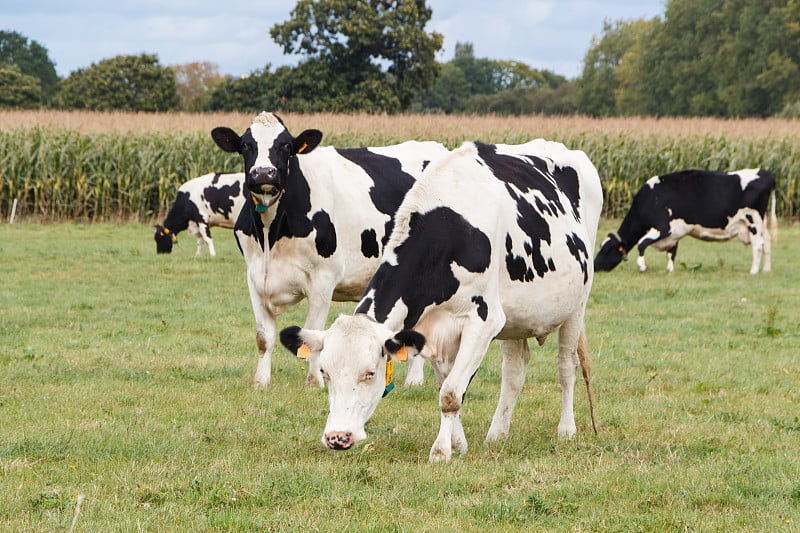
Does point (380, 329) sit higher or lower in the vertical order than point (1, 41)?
lower

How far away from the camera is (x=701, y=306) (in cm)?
1412

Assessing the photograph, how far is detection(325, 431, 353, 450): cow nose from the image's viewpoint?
17.7 ft

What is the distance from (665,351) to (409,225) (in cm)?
545

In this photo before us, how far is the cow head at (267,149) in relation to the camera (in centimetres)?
823

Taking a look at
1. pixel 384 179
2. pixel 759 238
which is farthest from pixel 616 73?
pixel 384 179

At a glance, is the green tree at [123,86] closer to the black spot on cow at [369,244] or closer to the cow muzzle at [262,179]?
the black spot on cow at [369,244]

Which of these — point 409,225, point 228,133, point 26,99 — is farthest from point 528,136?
point 26,99

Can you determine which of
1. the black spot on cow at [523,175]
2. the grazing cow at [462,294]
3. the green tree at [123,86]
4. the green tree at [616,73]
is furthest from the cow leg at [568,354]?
the green tree at [616,73]

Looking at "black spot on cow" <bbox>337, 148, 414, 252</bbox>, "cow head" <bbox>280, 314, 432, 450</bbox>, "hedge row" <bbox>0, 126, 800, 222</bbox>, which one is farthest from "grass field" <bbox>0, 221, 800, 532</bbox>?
"hedge row" <bbox>0, 126, 800, 222</bbox>

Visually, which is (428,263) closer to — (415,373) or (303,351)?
(303,351)

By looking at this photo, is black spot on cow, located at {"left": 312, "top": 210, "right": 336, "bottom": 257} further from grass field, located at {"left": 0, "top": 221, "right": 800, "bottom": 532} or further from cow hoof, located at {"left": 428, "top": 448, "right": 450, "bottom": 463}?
cow hoof, located at {"left": 428, "top": 448, "right": 450, "bottom": 463}

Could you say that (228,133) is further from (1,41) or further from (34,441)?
(1,41)

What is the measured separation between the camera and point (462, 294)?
20.2 feet

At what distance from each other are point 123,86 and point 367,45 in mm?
19421
